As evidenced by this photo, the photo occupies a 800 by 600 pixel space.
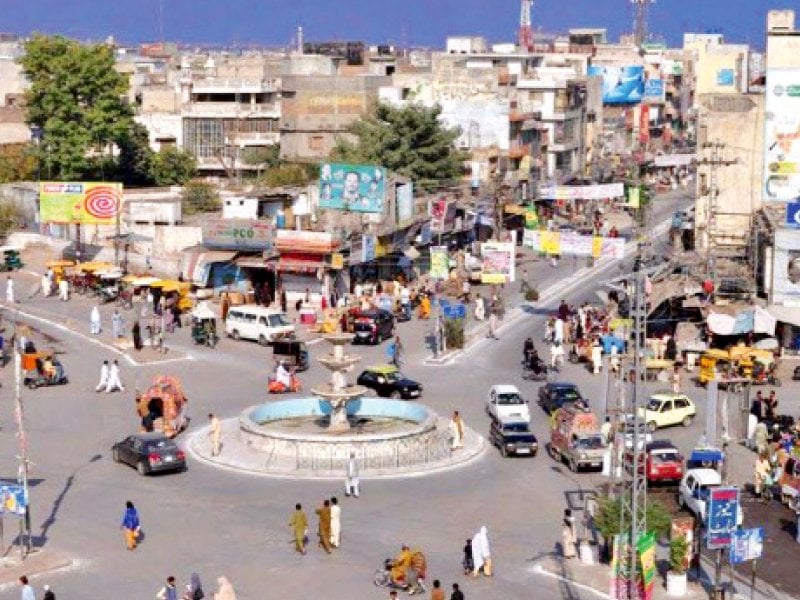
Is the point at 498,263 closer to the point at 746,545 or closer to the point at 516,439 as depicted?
the point at 516,439

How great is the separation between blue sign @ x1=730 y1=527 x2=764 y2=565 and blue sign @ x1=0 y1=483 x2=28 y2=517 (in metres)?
12.7

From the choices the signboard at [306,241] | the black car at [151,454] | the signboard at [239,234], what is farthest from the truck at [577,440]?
the signboard at [239,234]

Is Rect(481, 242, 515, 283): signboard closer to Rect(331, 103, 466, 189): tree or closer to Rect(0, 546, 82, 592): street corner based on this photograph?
Rect(331, 103, 466, 189): tree

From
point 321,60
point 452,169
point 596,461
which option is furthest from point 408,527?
point 321,60

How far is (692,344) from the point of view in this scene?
167 feet

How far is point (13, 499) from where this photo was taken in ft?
98.3

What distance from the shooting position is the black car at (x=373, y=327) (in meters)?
53.6

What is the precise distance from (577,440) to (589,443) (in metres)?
0.28

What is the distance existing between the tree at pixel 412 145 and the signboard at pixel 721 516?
188 ft

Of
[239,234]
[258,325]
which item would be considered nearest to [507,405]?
[258,325]

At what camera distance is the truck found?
37000mm

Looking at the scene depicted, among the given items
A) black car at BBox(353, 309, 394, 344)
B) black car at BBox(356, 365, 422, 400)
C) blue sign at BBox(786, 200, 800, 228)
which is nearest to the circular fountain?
black car at BBox(356, 365, 422, 400)

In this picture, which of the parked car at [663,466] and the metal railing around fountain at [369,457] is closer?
the parked car at [663,466]

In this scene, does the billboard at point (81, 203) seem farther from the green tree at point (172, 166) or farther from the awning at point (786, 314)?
the green tree at point (172, 166)
